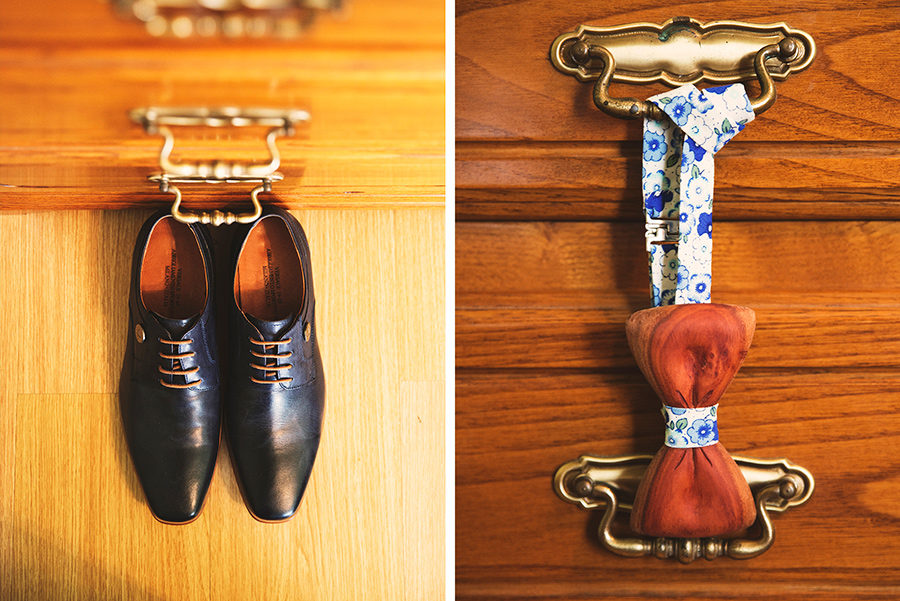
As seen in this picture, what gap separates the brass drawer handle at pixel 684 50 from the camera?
0.42m

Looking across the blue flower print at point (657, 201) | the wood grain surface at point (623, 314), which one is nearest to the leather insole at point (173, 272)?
the wood grain surface at point (623, 314)

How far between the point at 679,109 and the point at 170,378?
51 cm

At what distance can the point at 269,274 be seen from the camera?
2.16 ft

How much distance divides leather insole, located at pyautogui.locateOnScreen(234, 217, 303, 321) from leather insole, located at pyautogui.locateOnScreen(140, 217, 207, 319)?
1.8 inches

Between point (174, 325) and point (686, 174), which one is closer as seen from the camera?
point (686, 174)

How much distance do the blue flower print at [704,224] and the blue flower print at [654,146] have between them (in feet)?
0.16

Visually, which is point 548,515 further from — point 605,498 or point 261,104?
point 261,104

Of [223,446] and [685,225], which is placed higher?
[685,225]

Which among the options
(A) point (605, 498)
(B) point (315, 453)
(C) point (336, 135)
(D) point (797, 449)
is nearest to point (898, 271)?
(D) point (797, 449)

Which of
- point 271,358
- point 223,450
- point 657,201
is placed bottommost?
point 223,450

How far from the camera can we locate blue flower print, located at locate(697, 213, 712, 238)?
1.36 ft

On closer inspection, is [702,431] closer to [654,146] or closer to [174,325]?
[654,146]

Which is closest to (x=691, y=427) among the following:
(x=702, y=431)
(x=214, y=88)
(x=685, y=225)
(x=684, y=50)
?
(x=702, y=431)

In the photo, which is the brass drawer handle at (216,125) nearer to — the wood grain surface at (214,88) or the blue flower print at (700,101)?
the wood grain surface at (214,88)
